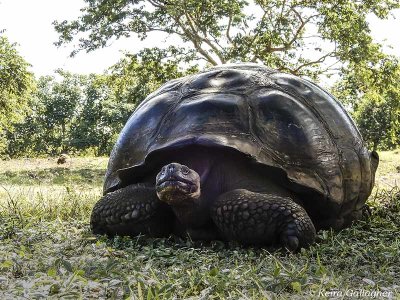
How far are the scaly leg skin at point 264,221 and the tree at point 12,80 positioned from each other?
17944 millimetres

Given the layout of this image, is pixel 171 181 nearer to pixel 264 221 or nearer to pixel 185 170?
pixel 185 170

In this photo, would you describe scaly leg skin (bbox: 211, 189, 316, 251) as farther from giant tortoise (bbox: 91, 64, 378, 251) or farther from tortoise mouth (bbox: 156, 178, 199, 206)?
tortoise mouth (bbox: 156, 178, 199, 206)

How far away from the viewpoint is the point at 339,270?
252 centimetres

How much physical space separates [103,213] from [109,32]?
42.9ft

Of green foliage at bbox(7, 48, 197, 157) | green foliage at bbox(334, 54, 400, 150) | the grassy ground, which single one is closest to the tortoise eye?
the grassy ground

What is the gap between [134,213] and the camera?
3377 mm

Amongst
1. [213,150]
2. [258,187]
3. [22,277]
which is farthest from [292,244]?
[22,277]

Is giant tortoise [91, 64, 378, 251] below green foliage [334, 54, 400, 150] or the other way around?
A: below

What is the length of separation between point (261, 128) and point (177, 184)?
0.71 metres

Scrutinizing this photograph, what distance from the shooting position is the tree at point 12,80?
1962 centimetres

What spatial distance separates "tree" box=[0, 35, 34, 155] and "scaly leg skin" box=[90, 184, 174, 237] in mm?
17269

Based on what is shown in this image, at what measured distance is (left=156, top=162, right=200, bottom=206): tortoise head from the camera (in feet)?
9.68

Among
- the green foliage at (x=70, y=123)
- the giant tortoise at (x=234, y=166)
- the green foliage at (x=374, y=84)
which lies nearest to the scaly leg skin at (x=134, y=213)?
the giant tortoise at (x=234, y=166)

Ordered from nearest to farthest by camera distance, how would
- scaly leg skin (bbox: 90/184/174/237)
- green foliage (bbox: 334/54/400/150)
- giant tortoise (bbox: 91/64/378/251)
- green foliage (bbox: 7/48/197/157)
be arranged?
1. giant tortoise (bbox: 91/64/378/251)
2. scaly leg skin (bbox: 90/184/174/237)
3. green foliage (bbox: 334/54/400/150)
4. green foliage (bbox: 7/48/197/157)
